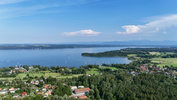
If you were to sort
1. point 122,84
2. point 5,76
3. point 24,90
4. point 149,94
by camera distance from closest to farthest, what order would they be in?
point 149,94 → point 24,90 → point 122,84 → point 5,76

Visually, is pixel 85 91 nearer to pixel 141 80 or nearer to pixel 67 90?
pixel 67 90

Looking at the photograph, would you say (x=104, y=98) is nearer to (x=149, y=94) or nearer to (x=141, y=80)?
(x=149, y=94)

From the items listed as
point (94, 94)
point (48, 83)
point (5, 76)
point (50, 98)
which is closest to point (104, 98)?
point (94, 94)

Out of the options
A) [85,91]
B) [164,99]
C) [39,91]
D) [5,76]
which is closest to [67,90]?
[85,91]

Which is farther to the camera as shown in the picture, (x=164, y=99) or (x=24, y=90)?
(x=24, y=90)

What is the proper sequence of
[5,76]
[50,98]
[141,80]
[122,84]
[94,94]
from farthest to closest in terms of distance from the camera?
[5,76] < [141,80] < [122,84] < [94,94] < [50,98]

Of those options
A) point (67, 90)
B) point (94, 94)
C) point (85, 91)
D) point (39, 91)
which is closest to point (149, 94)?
point (94, 94)

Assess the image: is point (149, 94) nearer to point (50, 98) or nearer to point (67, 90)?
point (67, 90)

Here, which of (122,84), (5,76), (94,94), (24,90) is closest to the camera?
(94,94)

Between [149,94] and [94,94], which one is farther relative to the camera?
[94,94]
